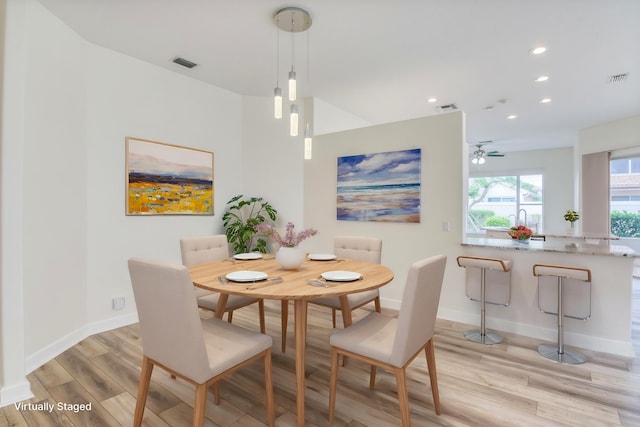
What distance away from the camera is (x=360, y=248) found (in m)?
3.05

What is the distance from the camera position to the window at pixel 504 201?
810cm

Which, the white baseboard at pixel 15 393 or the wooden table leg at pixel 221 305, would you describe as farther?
the wooden table leg at pixel 221 305

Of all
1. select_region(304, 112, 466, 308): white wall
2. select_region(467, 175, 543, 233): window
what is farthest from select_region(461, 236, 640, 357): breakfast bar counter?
select_region(467, 175, 543, 233): window

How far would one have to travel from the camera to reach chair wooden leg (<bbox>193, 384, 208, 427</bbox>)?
4.67 ft

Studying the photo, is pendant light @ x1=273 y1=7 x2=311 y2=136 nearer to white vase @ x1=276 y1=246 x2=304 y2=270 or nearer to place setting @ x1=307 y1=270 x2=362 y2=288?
white vase @ x1=276 y1=246 x2=304 y2=270

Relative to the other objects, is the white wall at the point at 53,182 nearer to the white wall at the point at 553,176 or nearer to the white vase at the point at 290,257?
the white vase at the point at 290,257

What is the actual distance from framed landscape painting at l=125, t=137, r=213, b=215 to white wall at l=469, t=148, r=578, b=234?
25.6 feet

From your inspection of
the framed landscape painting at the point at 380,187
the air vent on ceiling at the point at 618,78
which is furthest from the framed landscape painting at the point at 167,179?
the air vent on ceiling at the point at 618,78

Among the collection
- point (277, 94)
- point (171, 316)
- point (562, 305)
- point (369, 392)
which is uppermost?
point (277, 94)

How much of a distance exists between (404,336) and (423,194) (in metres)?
2.39

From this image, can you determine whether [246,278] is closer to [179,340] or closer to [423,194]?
[179,340]

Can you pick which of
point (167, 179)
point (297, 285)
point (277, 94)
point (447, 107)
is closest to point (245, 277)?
point (297, 285)

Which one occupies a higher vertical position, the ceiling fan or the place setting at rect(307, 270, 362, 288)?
the ceiling fan

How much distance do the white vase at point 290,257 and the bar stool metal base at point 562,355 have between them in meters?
2.27
